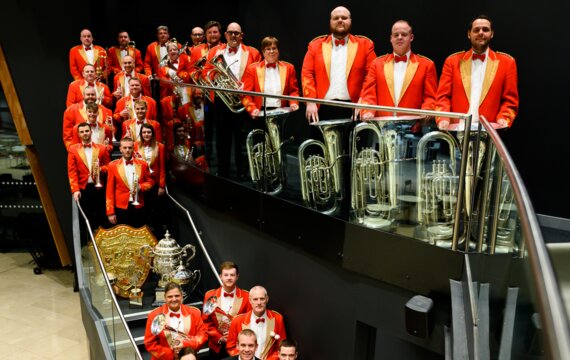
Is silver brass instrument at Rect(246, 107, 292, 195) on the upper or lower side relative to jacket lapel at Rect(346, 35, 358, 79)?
lower

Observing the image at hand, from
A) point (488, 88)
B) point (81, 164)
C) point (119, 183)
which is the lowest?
point (119, 183)

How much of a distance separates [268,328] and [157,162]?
279cm

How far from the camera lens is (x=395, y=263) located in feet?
12.5

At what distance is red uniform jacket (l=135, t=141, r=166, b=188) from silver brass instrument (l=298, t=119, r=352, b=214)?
2948 millimetres

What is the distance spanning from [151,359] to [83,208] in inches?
93.0

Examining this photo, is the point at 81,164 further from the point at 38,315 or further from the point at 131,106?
the point at 38,315

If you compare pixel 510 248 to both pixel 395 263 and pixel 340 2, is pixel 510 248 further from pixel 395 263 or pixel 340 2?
pixel 340 2

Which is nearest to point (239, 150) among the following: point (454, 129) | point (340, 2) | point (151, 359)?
point (151, 359)

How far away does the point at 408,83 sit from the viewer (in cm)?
438

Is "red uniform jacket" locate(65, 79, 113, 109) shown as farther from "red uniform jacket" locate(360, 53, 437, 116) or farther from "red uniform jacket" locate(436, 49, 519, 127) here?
"red uniform jacket" locate(436, 49, 519, 127)

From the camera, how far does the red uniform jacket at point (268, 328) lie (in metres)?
5.29

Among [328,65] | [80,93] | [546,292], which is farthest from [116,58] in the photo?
[546,292]

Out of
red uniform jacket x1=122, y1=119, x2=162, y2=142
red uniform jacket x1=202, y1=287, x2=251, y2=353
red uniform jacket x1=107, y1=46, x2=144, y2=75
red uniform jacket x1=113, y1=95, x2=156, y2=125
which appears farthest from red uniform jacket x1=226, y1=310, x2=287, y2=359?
red uniform jacket x1=107, y1=46, x2=144, y2=75

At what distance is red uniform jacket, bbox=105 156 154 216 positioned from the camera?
260 inches
